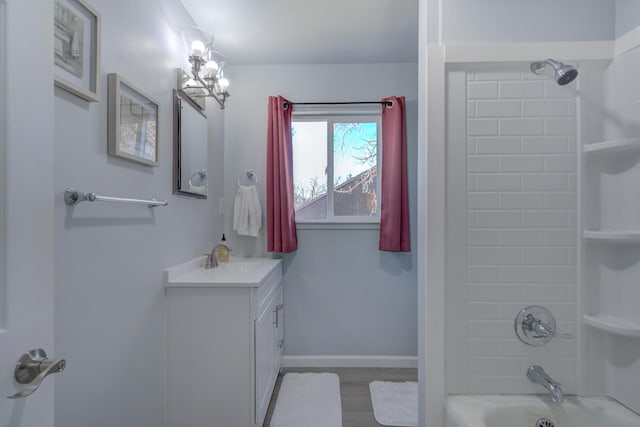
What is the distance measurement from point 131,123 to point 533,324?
1.85 meters

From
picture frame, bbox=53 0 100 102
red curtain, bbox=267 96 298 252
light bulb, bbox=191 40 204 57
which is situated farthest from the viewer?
red curtain, bbox=267 96 298 252

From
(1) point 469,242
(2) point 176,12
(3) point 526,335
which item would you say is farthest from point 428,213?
(2) point 176,12

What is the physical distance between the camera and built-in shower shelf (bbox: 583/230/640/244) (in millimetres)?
1091

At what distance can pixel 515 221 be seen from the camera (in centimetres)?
125

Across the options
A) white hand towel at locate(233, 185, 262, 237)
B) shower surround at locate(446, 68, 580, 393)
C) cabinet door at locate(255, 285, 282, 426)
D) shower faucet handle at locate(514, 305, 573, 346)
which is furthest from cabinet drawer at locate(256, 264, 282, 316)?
shower faucet handle at locate(514, 305, 573, 346)

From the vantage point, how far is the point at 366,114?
8.44 feet

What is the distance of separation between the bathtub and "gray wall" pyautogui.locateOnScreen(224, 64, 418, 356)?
4.45ft

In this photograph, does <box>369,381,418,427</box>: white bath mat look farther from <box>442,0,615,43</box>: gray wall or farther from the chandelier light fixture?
the chandelier light fixture

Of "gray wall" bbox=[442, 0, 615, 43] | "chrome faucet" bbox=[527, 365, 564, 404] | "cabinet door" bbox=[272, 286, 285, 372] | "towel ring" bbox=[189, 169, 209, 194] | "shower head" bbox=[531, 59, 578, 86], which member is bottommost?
"cabinet door" bbox=[272, 286, 285, 372]

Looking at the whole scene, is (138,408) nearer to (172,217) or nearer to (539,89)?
(172,217)

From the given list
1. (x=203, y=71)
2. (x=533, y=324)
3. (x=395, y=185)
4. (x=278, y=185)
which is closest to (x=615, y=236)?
(x=533, y=324)

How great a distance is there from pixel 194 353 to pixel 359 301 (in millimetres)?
1347

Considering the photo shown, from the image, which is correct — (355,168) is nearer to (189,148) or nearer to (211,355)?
(189,148)

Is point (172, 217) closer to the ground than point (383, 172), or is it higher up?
closer to the ground
